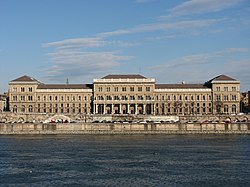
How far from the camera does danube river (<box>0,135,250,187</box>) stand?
119ft

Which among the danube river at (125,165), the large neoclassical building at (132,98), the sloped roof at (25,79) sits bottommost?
the danube river at (125,165)

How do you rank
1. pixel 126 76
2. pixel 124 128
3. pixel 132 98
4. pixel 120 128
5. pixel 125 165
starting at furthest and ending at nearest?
pixel 126 76
pixel 132 98
pixel 120 128
pixel 124 128
pixel 125 165

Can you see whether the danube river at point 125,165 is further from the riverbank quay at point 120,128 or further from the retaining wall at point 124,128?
the retaining wall at point 124,128

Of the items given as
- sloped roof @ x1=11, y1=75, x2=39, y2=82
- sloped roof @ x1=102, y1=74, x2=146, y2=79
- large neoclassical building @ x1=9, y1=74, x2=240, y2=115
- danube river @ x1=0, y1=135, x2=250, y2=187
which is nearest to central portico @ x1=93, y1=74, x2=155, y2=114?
large neoclassical building @ x1=9, y1=74, x2=240, y2=115

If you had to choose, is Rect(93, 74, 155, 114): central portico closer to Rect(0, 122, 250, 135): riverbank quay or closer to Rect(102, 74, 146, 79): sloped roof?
Rect(102, 74, 146, 79): sloped roof

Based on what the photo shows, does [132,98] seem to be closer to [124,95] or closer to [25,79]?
[124,95]

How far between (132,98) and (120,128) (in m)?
40.2

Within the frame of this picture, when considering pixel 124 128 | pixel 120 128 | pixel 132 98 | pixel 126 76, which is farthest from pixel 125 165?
pixel 126 76

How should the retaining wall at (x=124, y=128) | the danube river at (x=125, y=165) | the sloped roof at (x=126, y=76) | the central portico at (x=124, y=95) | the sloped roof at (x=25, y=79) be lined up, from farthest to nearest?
the sloped roof at (x=25, y=79), the sloped roof at (x=126, y=76), the central portico at (x=124, y=95), the retaining wall at (x=124, y=128), the danube river at (x=125, y=165)

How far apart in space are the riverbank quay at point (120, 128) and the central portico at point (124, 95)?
38850mm

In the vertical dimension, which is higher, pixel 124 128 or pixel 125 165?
pixel 124 128

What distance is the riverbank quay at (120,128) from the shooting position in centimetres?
8519

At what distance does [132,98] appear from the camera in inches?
4988

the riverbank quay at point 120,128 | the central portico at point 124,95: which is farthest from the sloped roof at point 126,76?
the riverbank quay at point 120,128
